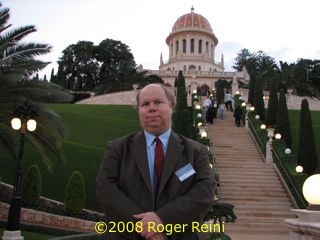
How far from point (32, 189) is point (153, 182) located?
41.0 ft

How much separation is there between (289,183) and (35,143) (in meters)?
10.9

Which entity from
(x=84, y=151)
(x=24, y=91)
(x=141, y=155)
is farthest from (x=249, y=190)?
(x=141, y=155)

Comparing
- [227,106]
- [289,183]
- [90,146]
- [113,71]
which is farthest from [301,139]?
[113,71]

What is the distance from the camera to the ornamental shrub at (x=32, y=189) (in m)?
14.8

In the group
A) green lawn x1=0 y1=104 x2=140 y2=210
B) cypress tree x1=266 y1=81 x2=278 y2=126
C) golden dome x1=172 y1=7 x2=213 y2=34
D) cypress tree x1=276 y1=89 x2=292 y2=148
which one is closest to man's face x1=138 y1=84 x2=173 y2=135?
green lawn x1=0 y1=104 x2=140 y2=210

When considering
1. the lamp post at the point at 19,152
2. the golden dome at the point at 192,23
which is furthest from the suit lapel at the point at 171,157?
the golden dome at the point at 192,23

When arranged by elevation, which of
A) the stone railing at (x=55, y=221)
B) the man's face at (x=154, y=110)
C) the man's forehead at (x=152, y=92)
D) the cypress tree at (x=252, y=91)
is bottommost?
the stone railing at (x=55, y=221)

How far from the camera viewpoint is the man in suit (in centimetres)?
309

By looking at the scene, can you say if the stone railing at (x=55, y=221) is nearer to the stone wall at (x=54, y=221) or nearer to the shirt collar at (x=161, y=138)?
the stone wall at (x=54, y=221)

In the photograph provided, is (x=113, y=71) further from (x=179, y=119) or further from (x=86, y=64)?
(x=179, y=119)

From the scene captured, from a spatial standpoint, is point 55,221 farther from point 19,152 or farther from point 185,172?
point 185,172

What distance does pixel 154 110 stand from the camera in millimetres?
3455

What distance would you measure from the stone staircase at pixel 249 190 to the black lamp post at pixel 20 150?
22.7 ft

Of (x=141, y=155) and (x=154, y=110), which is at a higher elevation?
(x=154, y=110)
